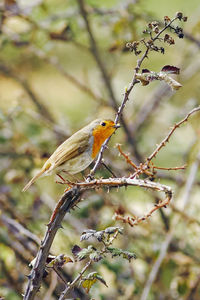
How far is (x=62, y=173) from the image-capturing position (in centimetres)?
217

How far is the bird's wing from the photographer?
82.0 inches

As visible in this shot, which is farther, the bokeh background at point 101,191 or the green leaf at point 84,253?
the bokeh background at point 101,191

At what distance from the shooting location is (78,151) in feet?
7.06

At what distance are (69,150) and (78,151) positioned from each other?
0.16 feet

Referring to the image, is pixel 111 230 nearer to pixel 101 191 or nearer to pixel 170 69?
pixel 170 69

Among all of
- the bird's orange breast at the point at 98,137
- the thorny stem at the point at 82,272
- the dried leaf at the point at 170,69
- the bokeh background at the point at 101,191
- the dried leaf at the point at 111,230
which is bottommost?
the thorny stem at the point at 82,272

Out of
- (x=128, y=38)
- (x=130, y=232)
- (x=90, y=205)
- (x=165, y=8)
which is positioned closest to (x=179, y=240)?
(x=130, y=232)

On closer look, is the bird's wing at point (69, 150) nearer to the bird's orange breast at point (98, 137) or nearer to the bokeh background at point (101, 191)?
the bird's orange breast at point (98, 137)

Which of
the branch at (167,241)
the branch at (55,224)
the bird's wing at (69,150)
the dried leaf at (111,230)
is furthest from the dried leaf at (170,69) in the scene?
the branch at (167,241)

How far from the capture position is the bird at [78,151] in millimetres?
2090

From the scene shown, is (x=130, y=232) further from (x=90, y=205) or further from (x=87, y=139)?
(x=87, y=139)

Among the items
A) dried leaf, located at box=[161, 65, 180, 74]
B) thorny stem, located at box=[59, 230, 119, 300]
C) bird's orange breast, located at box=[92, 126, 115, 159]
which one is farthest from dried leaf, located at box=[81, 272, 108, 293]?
bird's orange breast, located at box=[92, 126, 115, 159]

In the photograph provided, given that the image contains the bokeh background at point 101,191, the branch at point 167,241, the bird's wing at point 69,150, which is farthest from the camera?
the bokeh background at point 101,191

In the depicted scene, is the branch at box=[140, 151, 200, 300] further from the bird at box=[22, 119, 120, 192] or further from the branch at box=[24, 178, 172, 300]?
the branch at box=[24, 178, 172, 300]
